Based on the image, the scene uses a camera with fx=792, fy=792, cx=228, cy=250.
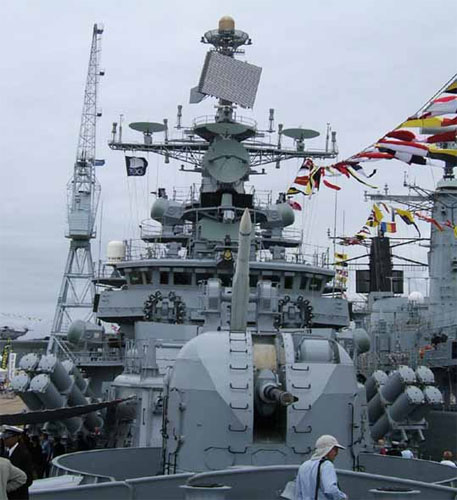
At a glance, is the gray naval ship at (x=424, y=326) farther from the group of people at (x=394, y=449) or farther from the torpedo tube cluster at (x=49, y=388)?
the torpedo tube cluster at (x=49, y=388)

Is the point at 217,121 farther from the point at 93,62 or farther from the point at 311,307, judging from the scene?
the point at 93,62

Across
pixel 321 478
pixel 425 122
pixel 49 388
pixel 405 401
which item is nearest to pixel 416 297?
pixel 405 401

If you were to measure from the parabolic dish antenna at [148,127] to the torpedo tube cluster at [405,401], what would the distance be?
8.74 metres

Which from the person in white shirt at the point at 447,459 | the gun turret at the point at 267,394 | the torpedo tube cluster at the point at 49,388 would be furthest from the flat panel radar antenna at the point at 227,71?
the gun turret at the point at 267,394

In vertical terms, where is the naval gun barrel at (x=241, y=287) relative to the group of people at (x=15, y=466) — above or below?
above

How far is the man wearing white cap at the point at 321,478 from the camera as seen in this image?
347cm

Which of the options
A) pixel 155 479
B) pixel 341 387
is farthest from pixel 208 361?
pixel 155 479

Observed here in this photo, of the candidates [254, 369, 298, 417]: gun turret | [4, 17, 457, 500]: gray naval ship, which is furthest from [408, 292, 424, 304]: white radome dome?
[254, 369, 298, 417]: gun turret

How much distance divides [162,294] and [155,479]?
30.3ft

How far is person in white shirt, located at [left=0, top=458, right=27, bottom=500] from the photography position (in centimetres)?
363

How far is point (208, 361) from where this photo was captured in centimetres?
641

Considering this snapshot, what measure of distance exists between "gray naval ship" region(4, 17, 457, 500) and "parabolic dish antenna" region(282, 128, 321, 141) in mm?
35

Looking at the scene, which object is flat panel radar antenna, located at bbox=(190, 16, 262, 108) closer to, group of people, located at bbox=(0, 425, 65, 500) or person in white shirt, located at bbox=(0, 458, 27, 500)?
group of people, located at bbox=(0, 425, 65, 500)

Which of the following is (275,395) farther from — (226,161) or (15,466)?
(226,161)
